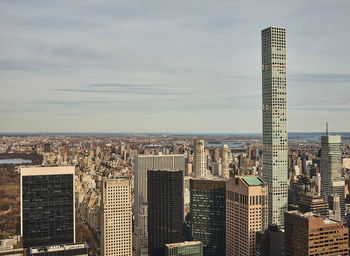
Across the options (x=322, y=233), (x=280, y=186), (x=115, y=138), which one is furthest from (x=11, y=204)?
(x=280, y=186)

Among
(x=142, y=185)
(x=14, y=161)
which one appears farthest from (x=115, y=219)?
(x=142, y=185)

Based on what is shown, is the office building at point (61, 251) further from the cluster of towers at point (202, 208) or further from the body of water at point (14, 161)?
the body of water at point (14, 161)

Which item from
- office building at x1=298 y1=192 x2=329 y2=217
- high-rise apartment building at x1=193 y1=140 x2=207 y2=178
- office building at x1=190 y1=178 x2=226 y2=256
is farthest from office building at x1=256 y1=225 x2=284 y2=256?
high-rise apartment building at x1=193 y1=140 x2=207 y2=178

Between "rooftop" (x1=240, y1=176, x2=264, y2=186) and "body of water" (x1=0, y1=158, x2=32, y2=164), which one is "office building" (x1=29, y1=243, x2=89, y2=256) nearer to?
"body of water" (x1=0, y1=158, x2=32, y2=164)

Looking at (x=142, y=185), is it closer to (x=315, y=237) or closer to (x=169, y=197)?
(x=169, y=197)

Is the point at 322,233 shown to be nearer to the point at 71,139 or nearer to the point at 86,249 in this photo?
the point at 86,249

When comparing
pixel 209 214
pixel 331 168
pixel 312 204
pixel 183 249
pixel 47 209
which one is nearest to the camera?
pixel 183 249
